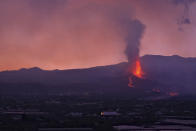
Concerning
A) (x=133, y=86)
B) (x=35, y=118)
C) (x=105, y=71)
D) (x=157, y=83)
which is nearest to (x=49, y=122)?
(x=35, y=118)

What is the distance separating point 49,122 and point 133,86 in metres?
72.6

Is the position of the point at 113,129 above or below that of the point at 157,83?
below

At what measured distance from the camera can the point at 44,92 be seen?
128 metres

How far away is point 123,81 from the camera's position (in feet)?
420

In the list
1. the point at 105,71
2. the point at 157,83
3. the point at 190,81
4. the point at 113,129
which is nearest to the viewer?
the point at 113,129

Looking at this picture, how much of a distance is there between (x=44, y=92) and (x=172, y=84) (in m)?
34.3

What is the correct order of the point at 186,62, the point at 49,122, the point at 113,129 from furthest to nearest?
the point at 186,62 → the point at 49,122 → the point at 113,129

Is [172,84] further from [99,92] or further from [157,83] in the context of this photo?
[99,92]

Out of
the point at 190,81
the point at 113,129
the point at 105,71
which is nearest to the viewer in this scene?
the point at 113,129

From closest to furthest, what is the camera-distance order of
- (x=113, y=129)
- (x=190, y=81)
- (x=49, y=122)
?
(x=113, y=129) < (x=49, y=122) < (x=190, y=81)

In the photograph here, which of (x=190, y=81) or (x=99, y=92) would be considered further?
(x=190, y=81)

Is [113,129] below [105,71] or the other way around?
below

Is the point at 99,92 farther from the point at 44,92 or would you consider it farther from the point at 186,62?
the point at 186,62

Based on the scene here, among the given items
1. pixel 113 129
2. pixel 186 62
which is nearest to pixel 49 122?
pixel 113 129
